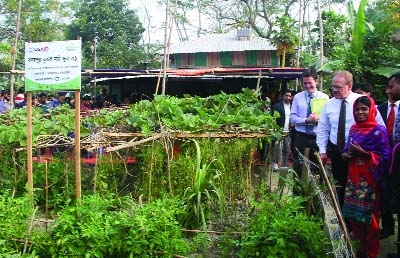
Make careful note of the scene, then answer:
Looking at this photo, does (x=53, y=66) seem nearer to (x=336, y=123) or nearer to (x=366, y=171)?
(x=336, y=123)

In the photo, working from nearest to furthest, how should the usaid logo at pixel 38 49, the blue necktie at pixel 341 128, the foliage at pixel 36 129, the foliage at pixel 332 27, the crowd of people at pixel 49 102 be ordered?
the blue necktie at pixel 341 128, the usaid logo at pixel 38 49, the foliage at pixel 36 129, the crowd of people at pixel 49 102, the foliage at pixel 332 27

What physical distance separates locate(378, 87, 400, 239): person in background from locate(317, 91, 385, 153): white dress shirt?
31 centimetres

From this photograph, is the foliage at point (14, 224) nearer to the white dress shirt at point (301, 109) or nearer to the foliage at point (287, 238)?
the foliage at point (287, 238)

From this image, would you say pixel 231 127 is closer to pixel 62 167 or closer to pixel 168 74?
pixel 62 167

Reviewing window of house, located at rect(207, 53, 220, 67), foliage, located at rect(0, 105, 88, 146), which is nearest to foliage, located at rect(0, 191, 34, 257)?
foliage, located at rect(0, 105, 88, 146)

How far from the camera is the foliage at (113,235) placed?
11.7 feet

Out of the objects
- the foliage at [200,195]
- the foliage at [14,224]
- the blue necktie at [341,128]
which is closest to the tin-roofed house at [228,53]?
the foliage at [200,195]

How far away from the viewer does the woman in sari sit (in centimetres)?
354

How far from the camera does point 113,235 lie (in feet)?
12.0

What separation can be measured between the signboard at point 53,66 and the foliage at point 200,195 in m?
1.51

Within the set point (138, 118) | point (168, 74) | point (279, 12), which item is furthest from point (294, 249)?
point (279, 12)

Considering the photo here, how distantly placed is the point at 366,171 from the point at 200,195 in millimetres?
1755

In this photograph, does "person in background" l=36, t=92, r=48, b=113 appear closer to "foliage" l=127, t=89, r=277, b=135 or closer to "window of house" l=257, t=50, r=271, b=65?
"foliage" l=127, t=89, r=277, b=135

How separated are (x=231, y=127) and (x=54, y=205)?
2279mm
